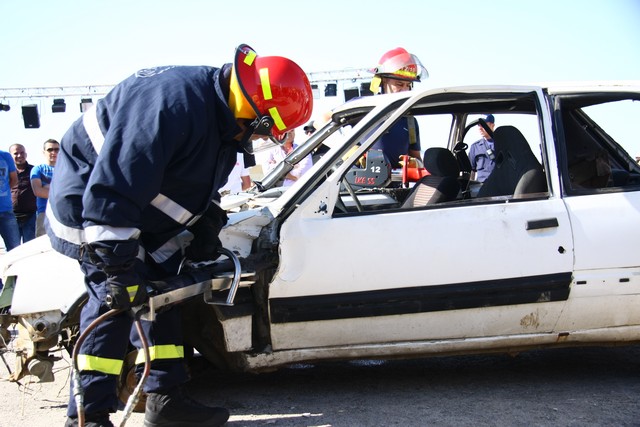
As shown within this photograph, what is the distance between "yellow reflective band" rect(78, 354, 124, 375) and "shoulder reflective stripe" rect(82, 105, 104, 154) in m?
0.83

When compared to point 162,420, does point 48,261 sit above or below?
above

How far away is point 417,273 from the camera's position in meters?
3.11

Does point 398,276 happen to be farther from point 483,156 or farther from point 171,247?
point 483,156

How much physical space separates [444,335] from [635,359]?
4.66 ft

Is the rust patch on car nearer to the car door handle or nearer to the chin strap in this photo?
the car door handle

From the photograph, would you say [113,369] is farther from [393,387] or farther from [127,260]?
[393,387]

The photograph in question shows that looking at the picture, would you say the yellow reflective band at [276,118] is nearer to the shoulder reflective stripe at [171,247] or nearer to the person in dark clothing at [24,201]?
the shoulder reflective stripe at [171,247]

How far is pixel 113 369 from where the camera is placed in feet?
8.79

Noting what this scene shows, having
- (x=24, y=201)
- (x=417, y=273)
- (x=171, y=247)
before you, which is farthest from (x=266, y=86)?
(x=24, y=201)

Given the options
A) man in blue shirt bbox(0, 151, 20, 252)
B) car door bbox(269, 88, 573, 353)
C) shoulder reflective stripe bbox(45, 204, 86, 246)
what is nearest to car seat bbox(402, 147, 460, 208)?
car door bbox(269, 88, 573, 353)

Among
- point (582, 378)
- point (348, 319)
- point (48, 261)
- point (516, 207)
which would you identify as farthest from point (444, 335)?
point (48, 261)

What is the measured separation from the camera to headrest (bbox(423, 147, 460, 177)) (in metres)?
3.83

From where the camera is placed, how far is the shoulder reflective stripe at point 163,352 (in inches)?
114

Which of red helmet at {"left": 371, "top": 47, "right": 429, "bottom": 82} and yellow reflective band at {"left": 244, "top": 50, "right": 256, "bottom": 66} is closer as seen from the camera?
yellow reflective band at {"left": 244, "top": 50, "right": 256, "bottom": 66}
